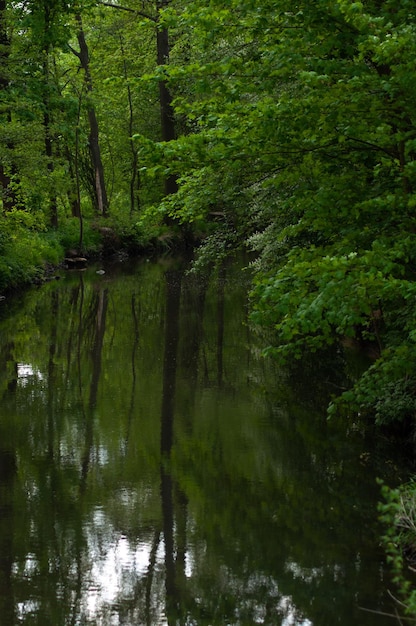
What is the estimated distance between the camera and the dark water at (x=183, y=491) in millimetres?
6531

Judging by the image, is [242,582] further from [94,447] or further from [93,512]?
[94,447]

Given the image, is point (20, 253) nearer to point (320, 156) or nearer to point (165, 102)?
point (165, 102)

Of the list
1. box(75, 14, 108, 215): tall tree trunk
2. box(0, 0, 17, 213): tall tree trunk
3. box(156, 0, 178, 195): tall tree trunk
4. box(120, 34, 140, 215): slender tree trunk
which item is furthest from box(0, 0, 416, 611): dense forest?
box(120, 34, 140, 215): slender tree trunk

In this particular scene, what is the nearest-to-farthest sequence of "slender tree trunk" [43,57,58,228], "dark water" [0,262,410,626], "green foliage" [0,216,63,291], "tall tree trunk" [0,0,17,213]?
"dark water" [0,262,410,626] < "tall tree trunk" [0,0,17,213] < "slender tree trunk" [43,57,58,228] < "green foliage" [0,216,63,291]

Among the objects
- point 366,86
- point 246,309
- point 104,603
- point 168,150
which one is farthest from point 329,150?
point 246,309

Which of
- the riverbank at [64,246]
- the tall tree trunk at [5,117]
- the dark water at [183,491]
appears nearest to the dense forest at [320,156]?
the dark water at [183,491]

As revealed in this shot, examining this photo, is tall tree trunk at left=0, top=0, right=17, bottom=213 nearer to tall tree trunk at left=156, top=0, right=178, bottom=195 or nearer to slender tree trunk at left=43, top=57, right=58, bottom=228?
slender tree trunk at left=43, top=57, right=58, bottom=228

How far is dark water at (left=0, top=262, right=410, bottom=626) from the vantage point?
6.53m

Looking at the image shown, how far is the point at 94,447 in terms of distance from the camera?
33.9 feet

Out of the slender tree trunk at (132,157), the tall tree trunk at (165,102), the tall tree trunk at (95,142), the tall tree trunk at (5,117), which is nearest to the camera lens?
the tall tree trunk at (5,117)

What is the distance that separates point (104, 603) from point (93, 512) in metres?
1.84

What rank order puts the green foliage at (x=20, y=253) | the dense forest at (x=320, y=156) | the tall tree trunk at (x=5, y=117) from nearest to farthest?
the dense forest at (x=320, y=156)
the tall tree trunk at (x=5, y=117)
the green foliage at (x=20, y=253)

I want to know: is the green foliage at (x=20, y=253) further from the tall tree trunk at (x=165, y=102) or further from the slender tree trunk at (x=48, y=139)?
the tall tree trunk at (x=165, y=102)

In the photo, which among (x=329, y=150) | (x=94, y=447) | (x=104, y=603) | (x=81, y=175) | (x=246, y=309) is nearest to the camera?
(x=104, y=603)
